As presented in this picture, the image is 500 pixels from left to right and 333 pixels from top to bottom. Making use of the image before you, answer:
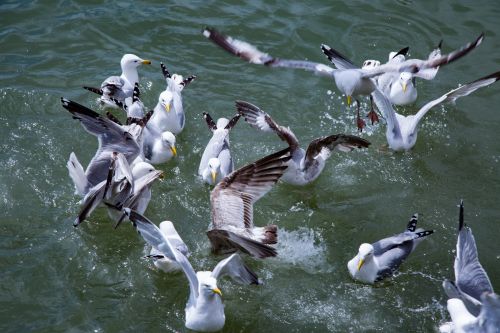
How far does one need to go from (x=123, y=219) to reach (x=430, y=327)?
3178 millimetres

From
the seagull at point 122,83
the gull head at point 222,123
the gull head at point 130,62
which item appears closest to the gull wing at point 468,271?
the gull head at point 222,123

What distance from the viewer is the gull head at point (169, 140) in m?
7.92

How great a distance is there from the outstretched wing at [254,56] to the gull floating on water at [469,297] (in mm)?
2549

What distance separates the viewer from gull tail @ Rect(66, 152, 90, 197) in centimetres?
692

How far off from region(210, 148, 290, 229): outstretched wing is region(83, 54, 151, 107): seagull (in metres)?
2.65

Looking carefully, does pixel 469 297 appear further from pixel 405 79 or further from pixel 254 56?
pixel 405 79

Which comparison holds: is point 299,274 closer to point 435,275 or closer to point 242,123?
point 435,275

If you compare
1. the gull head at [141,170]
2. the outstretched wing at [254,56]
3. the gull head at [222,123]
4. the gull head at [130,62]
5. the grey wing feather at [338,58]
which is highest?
the outstretched wing at [254,56]

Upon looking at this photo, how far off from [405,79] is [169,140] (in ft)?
10.7

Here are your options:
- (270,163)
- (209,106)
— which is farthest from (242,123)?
(270,163)

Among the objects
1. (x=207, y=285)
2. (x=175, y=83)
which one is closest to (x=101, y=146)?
(x=175, y=83)

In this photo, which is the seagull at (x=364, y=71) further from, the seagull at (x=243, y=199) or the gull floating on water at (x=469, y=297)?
the gull floating on water at (x=469, y=297)

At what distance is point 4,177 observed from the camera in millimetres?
7742

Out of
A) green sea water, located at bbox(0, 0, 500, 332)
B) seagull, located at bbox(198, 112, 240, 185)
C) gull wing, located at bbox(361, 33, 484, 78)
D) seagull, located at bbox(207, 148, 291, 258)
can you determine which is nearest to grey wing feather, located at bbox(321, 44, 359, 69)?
gull wing, located at bbox(361, 33, 484, 78)
